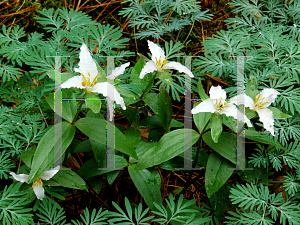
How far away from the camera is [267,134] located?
142 centimetres

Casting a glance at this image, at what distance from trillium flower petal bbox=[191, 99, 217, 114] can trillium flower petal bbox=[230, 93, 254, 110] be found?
93 mm

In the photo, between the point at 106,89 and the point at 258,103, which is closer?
the point at 106,89

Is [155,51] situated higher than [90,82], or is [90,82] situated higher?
[155,51]

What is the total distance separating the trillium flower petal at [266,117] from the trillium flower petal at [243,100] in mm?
44

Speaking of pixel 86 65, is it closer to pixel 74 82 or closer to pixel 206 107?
pixel 74 82

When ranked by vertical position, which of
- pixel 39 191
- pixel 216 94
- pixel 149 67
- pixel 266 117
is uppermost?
pixel 149 67

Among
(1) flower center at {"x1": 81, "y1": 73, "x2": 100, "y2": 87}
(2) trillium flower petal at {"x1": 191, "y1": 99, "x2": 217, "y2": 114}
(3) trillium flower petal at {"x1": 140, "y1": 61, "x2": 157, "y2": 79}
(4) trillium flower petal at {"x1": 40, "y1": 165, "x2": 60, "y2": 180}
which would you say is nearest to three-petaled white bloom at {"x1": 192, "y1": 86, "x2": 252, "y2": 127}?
(2) trillium flower petal at {"x1": 191, "y1": 99, "x2": 217, "y2": 114}

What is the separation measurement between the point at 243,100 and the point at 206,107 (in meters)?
0.19

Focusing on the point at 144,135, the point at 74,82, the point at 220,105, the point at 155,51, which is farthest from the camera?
the point at 144,135

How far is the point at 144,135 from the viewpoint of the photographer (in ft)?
6.21

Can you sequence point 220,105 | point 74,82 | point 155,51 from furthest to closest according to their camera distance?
1. point 155,51
2. point 220,105
3. point 74,82

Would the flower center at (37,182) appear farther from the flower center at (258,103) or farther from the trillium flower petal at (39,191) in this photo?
the flower center at (258,103)

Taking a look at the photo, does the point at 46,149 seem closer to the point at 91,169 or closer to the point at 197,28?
the point at 91,169

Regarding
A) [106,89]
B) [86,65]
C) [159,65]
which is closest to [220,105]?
[159,65]
